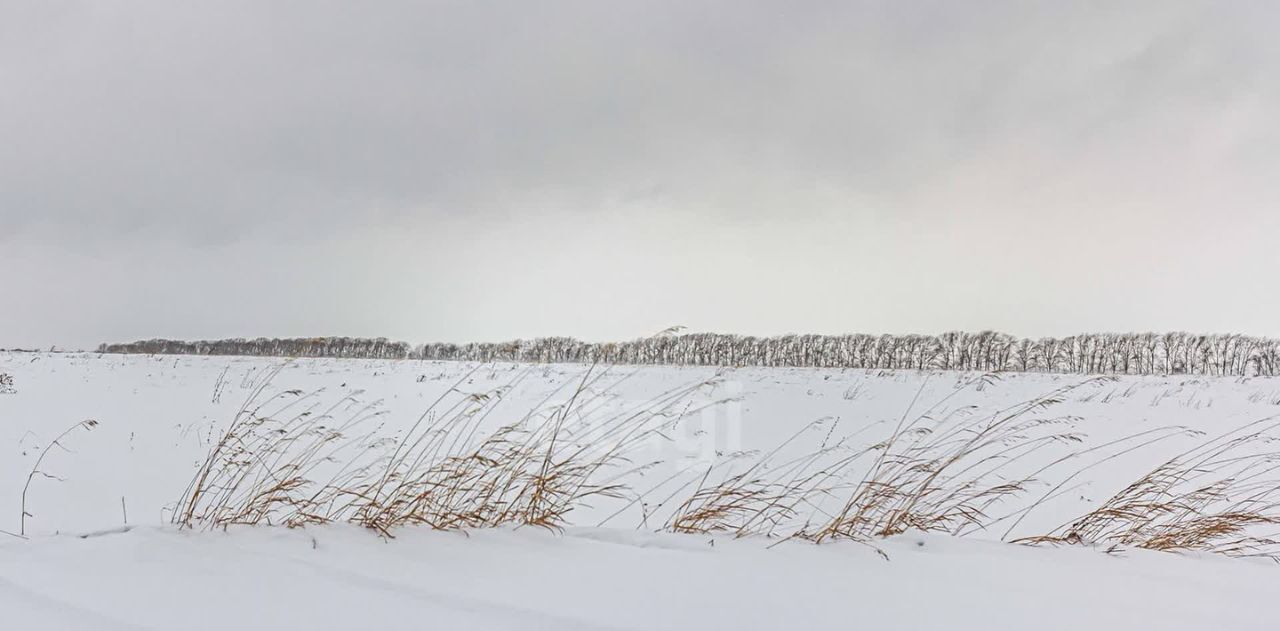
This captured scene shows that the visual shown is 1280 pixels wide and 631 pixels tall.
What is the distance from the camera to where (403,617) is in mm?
1462

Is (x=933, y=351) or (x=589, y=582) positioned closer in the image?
(x=589, y=582)

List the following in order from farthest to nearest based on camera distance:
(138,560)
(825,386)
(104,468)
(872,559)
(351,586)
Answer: (825,386) < (104,468) < (872,559) < (138,560) < (351,586)

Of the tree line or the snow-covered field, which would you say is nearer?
the snow-covered field

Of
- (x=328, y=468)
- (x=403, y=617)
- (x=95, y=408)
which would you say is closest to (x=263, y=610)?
(x=403, y=617)

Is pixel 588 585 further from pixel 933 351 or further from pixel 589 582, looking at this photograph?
pixel 933 351

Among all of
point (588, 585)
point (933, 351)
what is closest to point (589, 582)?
point (588, 585)

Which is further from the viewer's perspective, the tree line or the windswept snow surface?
the tree line

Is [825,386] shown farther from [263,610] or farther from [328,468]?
[263,610]

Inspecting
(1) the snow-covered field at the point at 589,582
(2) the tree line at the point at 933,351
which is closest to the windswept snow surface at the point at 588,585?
(1) the snow-covered field at the point at 589,582

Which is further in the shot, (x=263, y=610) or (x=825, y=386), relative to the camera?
(x=825, y=386)

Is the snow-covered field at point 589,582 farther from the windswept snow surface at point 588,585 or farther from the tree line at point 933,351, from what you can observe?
the tree line at point 933,351

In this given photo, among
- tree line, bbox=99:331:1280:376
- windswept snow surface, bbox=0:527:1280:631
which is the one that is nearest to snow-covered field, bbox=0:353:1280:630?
windswept snow surface, bbox=0:527:1280:631

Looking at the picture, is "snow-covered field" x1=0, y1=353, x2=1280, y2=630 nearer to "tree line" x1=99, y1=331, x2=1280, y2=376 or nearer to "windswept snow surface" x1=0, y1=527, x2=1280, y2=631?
"windswept snow surface" x1=0, y1=527, x2=1280, y2=631

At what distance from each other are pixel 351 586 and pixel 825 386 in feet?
43.4
